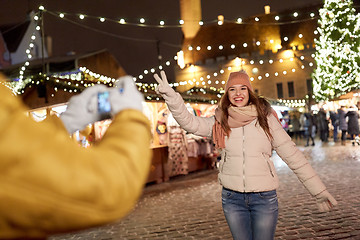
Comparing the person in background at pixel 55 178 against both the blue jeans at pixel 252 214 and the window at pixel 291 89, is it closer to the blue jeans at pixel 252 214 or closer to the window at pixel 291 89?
the blue jeans at pixel 252 214

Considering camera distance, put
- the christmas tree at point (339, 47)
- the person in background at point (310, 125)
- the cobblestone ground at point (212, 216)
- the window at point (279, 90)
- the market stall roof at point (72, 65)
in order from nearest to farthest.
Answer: the cobblestone ground at point (212, 216) → the market stall roof at point (72, 65) → the person in background at point (310, 125) → the christmas tree at point (339, 47) → the window at point (279, 90)

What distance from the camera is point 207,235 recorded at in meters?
5.44

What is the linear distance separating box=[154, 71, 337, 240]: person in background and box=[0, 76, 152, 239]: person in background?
84.5 inches

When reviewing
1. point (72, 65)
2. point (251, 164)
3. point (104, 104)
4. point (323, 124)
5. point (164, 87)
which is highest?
point (72, 65)

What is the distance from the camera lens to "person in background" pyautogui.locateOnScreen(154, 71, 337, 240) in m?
3.15

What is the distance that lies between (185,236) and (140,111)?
4.60 m

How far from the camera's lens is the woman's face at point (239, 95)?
3473 millimetres

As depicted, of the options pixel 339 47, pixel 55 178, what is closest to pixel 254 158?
pixel 55 178

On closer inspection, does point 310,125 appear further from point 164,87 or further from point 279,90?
point 279,90

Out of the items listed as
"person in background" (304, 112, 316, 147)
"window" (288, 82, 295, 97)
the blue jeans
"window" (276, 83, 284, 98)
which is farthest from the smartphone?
"window" (276, 83, 284, 98)

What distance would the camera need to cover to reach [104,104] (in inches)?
51.3

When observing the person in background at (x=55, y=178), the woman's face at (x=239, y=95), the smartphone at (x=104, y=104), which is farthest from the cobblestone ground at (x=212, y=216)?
the person in background at (x=55, y=178)

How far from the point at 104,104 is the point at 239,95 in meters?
2.34

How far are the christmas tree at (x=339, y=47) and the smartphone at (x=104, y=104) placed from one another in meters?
28.5
